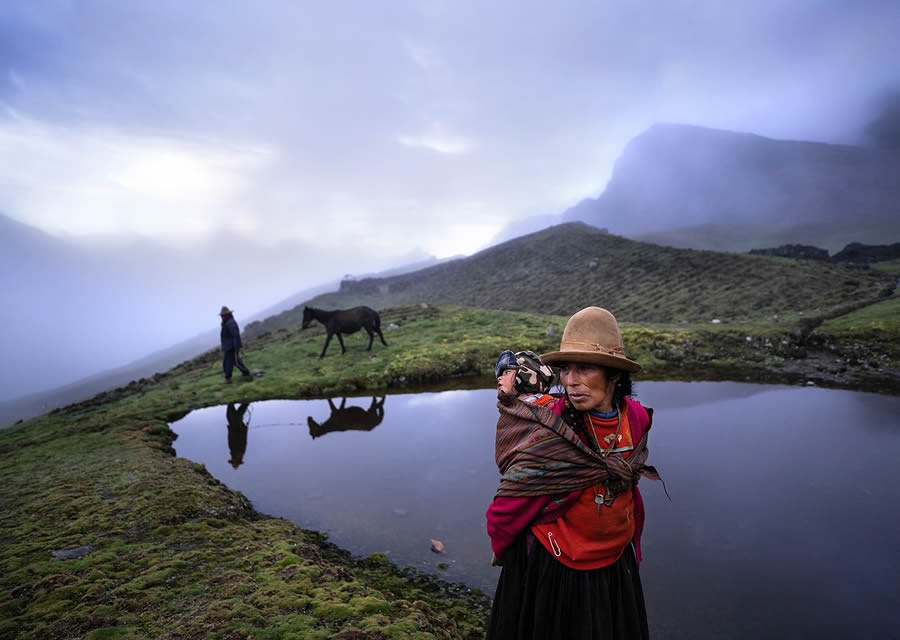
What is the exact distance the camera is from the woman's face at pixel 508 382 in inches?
106

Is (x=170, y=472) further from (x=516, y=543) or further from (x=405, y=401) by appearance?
(x=516, y=543)

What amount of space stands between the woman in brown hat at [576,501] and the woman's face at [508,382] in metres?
0.11

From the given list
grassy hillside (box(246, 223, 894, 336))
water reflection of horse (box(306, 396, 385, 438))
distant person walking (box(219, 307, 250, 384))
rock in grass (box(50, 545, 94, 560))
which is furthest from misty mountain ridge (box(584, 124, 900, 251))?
rock in grass (box(50, 545, 94, 560))

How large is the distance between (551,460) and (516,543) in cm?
71

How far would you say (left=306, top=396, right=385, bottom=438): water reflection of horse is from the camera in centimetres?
1051

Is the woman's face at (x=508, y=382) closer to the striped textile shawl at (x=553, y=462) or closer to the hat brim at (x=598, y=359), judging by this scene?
the striped textile shawl at (x=553, y=462)

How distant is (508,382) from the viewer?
273 centimetres

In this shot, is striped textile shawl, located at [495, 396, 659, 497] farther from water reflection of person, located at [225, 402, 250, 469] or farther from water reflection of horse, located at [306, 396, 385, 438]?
water reflection of horse, located at [306, 396, 385, 438]

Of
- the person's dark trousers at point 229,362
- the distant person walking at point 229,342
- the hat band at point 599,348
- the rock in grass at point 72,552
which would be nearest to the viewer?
the hat band at point 599,348

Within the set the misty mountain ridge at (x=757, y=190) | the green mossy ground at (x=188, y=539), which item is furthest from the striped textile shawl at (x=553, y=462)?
the misty mountain ridge at (x=757, y=190)

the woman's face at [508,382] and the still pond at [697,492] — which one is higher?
the woman's face at [508,382]

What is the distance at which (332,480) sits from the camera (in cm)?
784

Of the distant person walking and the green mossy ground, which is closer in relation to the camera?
the green mossy ground

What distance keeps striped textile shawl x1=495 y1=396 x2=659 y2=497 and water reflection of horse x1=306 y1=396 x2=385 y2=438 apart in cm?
847
